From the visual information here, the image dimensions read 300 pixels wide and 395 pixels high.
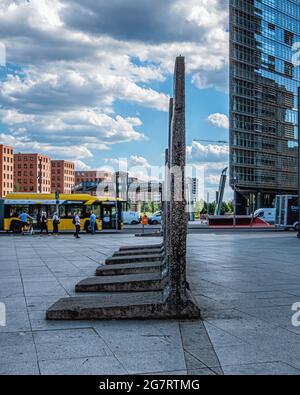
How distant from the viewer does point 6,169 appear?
14100 centimetres

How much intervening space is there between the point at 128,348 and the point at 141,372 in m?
0.75

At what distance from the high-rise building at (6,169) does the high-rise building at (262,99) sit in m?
69.4

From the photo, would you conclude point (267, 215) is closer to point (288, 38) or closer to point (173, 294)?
point (173, 294)

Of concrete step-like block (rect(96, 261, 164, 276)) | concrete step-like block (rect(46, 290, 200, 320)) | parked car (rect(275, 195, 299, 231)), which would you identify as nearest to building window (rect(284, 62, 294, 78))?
parked car (rect(275, 195, 299, 231))

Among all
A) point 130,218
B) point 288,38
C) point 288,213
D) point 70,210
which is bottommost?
point 130,218

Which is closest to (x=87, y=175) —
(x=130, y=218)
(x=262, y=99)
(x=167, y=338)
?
(x=262, y=99)

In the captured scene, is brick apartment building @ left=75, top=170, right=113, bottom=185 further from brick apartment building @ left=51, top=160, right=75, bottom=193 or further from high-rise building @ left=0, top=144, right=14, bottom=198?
high-rise building @ left=0, top=144, right=14, bottom=198

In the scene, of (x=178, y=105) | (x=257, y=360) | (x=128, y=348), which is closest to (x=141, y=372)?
(x=128, y=348)

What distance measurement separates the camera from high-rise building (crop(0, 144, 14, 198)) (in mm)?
137100

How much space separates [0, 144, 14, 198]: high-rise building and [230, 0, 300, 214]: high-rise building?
69.4m

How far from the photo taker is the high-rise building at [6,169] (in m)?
137

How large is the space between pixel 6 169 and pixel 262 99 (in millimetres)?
76991

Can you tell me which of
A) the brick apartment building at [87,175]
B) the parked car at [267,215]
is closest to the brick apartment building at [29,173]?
the brick apartment building at [87,175]
